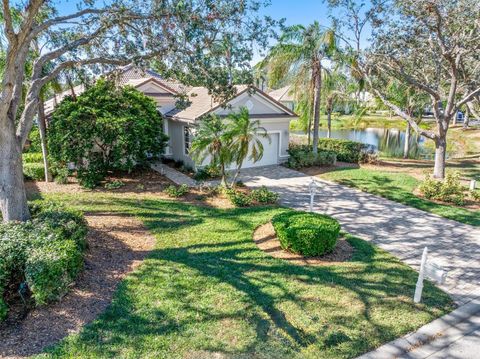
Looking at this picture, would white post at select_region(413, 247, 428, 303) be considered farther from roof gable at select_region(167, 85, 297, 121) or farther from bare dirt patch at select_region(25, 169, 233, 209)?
roof gable at select_region(167, 85, 297, 121)

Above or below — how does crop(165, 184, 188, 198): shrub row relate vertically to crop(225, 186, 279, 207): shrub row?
above

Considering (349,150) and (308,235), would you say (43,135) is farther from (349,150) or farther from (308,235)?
(349,150)

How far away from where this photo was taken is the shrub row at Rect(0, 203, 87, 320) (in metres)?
5.24

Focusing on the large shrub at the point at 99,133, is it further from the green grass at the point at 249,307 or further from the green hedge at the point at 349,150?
the green hedge at the point at 349,150

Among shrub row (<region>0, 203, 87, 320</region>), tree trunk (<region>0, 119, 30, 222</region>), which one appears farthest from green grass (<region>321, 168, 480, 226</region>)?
tree trunk (<region>0, 119, 30, 222</region>)

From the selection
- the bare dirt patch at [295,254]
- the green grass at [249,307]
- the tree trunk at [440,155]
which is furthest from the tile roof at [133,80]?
the tree trunk at [440,155]

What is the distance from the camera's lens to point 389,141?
34844 mm

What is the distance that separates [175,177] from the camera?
15.6m

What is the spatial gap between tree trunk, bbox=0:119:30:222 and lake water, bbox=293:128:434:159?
20102 millimetres

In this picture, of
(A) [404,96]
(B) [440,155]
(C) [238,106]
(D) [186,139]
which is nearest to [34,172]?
(D) [186,139]

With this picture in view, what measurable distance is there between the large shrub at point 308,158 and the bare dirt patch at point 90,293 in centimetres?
1090

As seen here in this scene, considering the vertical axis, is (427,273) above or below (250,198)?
below

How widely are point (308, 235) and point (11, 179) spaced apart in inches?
271

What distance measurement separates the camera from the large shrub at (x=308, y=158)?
18078 mm
